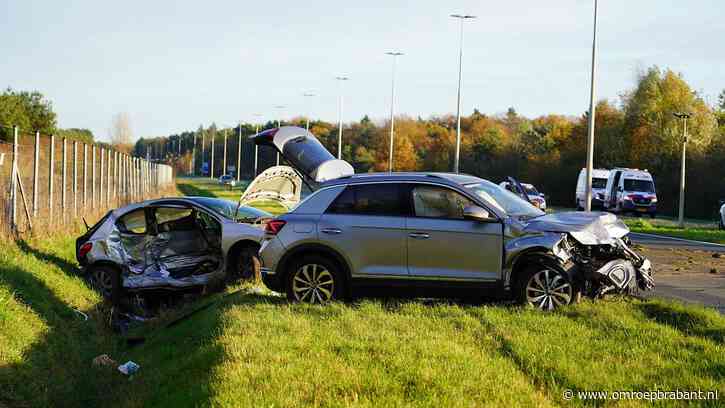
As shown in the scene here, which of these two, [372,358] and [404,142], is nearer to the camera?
[372,358]

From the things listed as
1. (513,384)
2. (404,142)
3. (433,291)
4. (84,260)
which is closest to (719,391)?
(513,384)

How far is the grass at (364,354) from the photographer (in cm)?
675

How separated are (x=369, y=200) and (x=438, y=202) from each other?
2.88 ft

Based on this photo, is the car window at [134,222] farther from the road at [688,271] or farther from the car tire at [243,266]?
the road at [688,271]

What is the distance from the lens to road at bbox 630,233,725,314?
1349 centimetres

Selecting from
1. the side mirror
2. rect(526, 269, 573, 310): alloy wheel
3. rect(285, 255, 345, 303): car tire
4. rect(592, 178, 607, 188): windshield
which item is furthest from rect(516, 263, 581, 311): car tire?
rect(592, 178, 607, 188): windshield

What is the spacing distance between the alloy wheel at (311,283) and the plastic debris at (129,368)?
212 cm

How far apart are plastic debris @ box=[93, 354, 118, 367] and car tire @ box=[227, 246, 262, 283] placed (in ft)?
12.0

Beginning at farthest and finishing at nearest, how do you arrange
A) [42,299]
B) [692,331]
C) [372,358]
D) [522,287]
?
1. [42,299]
2. [522,287]
3. [692,331]
4. [372,358]

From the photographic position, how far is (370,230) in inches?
432

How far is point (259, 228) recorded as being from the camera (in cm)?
1435

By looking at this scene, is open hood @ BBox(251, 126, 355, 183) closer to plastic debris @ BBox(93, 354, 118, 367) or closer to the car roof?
the car roof

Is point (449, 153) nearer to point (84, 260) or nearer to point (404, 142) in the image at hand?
point (404, 142)

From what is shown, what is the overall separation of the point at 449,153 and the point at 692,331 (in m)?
80.0
